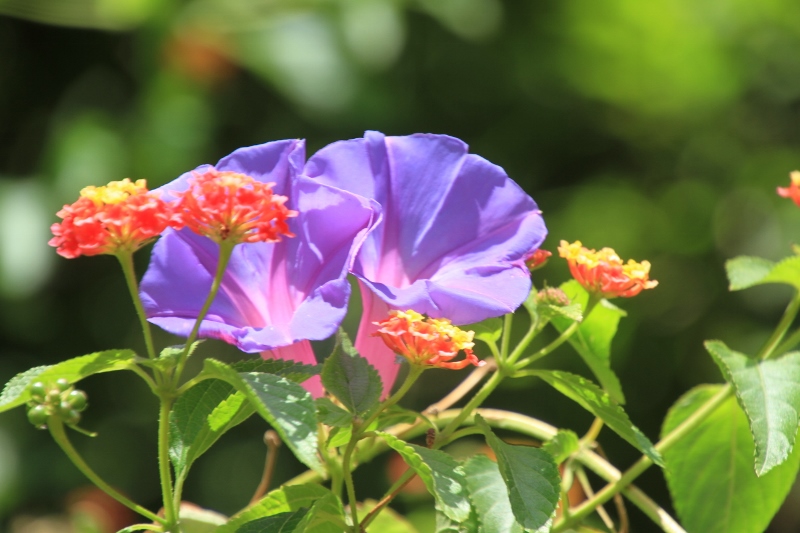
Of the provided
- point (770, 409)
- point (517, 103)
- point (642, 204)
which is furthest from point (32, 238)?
point (770, 409)

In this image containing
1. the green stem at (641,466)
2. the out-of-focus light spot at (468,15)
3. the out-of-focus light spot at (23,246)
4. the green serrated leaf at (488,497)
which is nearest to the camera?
the green serrated leaf at (488,497)

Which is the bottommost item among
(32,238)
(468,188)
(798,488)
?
(798,488)

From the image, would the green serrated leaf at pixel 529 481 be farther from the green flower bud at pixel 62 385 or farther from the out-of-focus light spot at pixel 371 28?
the out-of-focus light spot at pixel 371 28

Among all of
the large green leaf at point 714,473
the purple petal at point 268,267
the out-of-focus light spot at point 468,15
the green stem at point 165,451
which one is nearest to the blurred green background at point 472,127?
the out-of-focus light spot at point 468,15

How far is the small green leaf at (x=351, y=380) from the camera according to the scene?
28.3 inches

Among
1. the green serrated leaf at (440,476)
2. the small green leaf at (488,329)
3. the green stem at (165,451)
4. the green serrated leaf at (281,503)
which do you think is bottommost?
the green serrated leaf at (281,503)

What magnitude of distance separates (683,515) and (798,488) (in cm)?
189

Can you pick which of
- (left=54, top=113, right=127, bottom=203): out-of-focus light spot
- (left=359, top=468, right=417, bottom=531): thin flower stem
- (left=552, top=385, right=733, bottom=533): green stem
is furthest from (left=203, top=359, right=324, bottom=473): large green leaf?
(left=54, top=113, right=127, bottom=203): out-of-focus light spot

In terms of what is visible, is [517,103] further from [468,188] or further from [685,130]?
[468,188]

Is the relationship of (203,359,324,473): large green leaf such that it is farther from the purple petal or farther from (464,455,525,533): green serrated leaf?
(464,455,525,533): green serrated leaf

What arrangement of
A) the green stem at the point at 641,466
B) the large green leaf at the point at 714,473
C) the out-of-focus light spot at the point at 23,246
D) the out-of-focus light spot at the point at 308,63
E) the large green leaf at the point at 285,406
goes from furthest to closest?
the out-of-focus light spot at the point at 308,63, the out-of-focus light spot at the point at 23,246, the large green leaf at the point at 714,473, the green stem at the point at 641,466, the large green leaf at the point at 285,406

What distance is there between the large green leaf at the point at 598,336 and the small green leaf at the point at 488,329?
0.10 metres

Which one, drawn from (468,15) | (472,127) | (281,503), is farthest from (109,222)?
(472,127)

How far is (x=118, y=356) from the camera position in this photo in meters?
0.68
